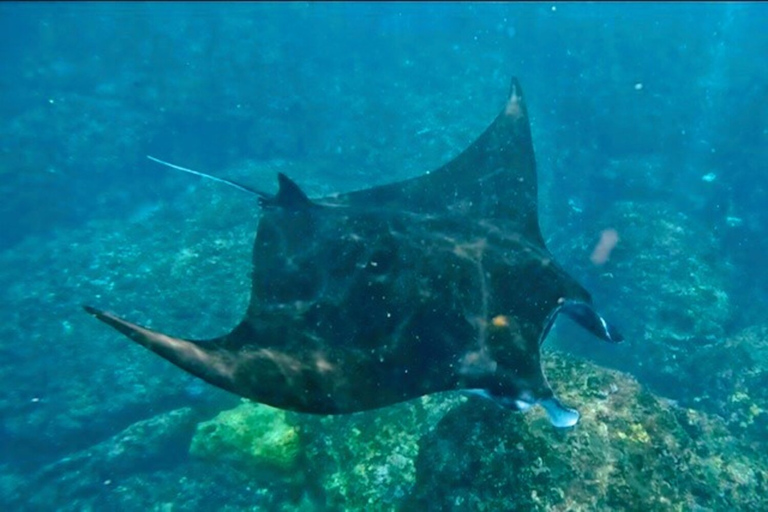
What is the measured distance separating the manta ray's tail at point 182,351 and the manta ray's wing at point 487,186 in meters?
3.48

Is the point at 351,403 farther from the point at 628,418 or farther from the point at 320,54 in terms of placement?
the point at 320,54

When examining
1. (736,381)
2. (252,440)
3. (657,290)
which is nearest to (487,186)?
(252,440)

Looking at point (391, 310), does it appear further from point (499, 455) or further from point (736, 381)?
point (736, 381)

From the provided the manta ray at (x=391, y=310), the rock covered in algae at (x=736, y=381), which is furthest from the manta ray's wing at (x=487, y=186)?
the rock covered in algae at (x=736, y=381)

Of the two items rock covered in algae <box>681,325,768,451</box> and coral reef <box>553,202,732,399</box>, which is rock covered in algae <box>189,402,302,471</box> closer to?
rock covered in algae <box>681,325,768,451</box>

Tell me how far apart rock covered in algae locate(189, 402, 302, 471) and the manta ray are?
277cm

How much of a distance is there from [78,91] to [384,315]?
2962cm

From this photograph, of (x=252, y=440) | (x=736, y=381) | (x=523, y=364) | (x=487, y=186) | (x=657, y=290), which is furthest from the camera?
(x=657, y=290)

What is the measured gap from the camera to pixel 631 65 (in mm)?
24281

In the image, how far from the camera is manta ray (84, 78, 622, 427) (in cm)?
349

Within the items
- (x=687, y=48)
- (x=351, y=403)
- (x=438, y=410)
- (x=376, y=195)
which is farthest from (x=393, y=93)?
(x=351, y=403)

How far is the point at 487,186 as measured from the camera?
671 cm

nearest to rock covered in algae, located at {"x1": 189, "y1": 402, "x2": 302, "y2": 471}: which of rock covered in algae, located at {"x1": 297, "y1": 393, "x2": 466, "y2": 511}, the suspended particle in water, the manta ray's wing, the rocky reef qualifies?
the rocky reef

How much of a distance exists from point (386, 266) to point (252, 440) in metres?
3.85
